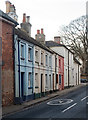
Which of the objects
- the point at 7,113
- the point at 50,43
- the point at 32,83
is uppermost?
the point at 50,43

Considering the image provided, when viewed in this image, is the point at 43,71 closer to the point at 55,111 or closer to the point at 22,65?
the point at 22,65

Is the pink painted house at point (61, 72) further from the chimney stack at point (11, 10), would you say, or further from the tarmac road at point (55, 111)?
the tarmac road at point (55, 111)

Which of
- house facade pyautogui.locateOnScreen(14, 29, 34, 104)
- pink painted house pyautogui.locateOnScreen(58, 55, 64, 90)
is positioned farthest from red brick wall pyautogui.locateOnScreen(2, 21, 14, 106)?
pink painted house pyautogui.locateOnScreen(58, 55, 64, 90)

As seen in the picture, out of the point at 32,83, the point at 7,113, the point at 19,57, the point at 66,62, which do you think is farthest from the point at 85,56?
the point at 7,113

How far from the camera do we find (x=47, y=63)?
29.9 m

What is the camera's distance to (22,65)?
67.8ft

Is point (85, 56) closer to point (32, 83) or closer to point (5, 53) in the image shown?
point (32, 83)

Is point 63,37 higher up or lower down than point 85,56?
higher up

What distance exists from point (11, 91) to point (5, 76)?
149cm

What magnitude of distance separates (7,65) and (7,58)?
557 mm

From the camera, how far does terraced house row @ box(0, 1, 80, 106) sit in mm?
17969

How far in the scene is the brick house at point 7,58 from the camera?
17.6 meters

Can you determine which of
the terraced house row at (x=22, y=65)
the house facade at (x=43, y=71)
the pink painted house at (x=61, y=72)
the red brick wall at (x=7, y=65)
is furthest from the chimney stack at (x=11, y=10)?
the pink painted house at (x=61, y=72)

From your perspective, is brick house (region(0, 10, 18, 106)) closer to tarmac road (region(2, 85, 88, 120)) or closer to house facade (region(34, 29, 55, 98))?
tarmac road (region(2, 85, 88, 120))
